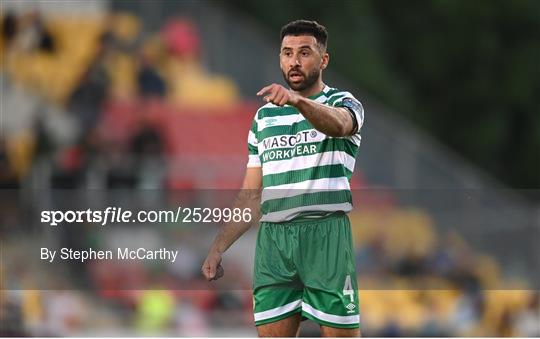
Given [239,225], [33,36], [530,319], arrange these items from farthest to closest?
1. [33,36]
2. [530,319]
3. [239,225]

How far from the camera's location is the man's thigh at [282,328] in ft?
18.8

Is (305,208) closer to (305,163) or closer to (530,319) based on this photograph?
(305,163)

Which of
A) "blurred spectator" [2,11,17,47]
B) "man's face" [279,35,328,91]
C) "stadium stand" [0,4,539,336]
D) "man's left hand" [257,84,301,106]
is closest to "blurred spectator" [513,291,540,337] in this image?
"stadium stand" [0,4,539,336]

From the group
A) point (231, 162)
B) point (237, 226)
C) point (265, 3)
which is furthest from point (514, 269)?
point (265, 3)

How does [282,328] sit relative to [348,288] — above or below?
below

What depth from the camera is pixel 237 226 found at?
5980mm

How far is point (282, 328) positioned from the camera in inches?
225

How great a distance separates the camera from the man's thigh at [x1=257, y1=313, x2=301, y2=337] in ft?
18.8

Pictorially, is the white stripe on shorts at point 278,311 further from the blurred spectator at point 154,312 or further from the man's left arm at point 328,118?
the blurred spectator at point 154,312

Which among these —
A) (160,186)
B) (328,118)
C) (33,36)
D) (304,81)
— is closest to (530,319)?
(160,186)

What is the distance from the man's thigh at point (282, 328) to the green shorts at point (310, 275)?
0.8 inches

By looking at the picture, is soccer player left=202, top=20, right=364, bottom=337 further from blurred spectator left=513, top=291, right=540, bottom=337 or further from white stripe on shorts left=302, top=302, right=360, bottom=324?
blurred spectator left=513, top=291, right=540, bottom=337

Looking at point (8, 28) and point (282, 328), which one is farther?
point (8, 28)

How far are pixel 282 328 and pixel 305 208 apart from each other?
0.49 metres
